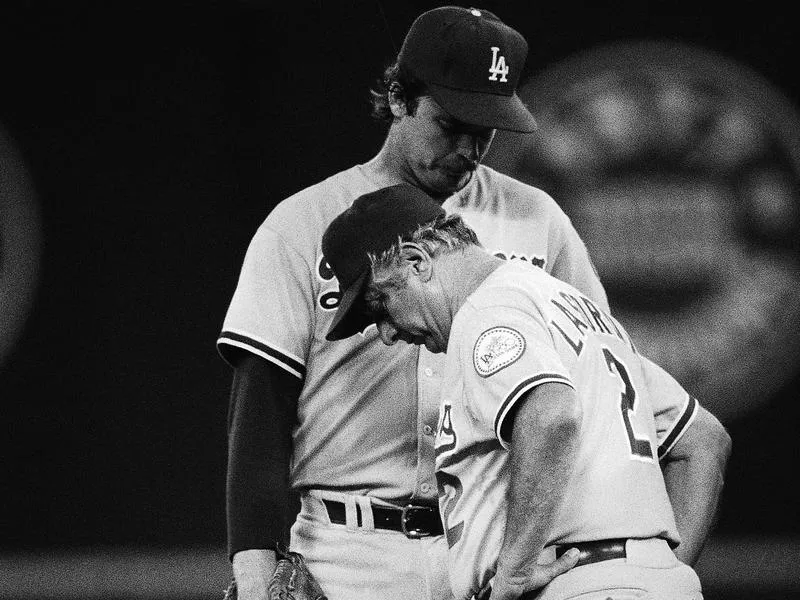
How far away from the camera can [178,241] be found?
13.2 ft

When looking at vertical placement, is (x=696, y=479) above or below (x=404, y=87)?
below

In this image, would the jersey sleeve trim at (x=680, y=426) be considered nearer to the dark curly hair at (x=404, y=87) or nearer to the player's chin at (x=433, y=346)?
the player's chin at (x=433, y=346)

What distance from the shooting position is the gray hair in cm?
218

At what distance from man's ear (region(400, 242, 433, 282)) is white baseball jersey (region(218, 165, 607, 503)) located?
319mm

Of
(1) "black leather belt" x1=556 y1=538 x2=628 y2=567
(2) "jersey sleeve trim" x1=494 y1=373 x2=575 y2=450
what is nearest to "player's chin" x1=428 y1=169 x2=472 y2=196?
(2) "jersey sleeve trim" x1=494 y1=373 x2=575 y2=450

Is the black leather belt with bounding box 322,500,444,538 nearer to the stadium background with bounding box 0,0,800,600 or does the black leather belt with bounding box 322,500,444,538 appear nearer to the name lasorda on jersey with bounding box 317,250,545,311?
the name lasorda on jersey with bounding box 317,250,545,311

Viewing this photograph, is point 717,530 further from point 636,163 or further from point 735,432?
point 636,163

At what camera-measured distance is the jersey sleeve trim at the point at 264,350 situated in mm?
2434

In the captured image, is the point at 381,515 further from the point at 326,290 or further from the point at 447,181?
the point at 447,181

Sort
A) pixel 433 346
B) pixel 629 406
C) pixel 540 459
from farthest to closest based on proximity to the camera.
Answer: pixel 433 346 < pixel 629 406 < pixel 540 459

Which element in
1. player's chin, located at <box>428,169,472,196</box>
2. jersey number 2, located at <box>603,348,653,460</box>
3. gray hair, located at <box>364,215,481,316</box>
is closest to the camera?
jersey number 2, located at <box>603,348,653,460</box>

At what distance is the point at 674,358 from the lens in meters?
3.99

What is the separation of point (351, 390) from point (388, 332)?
0.88ft

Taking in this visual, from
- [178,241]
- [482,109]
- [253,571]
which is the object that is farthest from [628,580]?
[178,241]
